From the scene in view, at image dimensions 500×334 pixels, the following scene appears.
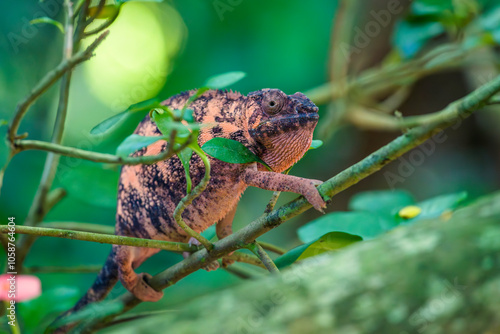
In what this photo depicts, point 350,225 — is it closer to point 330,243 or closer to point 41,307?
point 330,243

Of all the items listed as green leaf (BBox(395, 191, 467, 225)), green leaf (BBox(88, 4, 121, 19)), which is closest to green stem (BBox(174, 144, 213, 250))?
green leaf (BBox(88, 4, 121, 19))

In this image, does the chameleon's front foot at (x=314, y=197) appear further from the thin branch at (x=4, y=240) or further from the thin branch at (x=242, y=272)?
the thin branch at (x=4, y=240)

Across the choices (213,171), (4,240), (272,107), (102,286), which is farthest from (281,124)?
(4,240)

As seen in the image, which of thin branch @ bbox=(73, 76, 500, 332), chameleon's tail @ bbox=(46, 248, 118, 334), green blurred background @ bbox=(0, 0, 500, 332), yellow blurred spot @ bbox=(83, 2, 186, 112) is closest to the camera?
thin branch @ bbox=(73, 76, 500, 332)

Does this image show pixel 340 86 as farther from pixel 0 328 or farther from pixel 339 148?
pixel 0 328

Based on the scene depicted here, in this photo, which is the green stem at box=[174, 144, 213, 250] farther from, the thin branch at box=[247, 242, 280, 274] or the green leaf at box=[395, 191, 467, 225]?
the green leaf at box=[395, 191, 467, 225]

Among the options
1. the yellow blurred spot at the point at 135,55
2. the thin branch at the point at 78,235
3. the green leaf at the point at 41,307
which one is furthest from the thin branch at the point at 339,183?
the yellow blurred spot at the point at 135,55

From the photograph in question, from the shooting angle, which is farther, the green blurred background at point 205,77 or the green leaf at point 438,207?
the green blurred background at point 205,77
